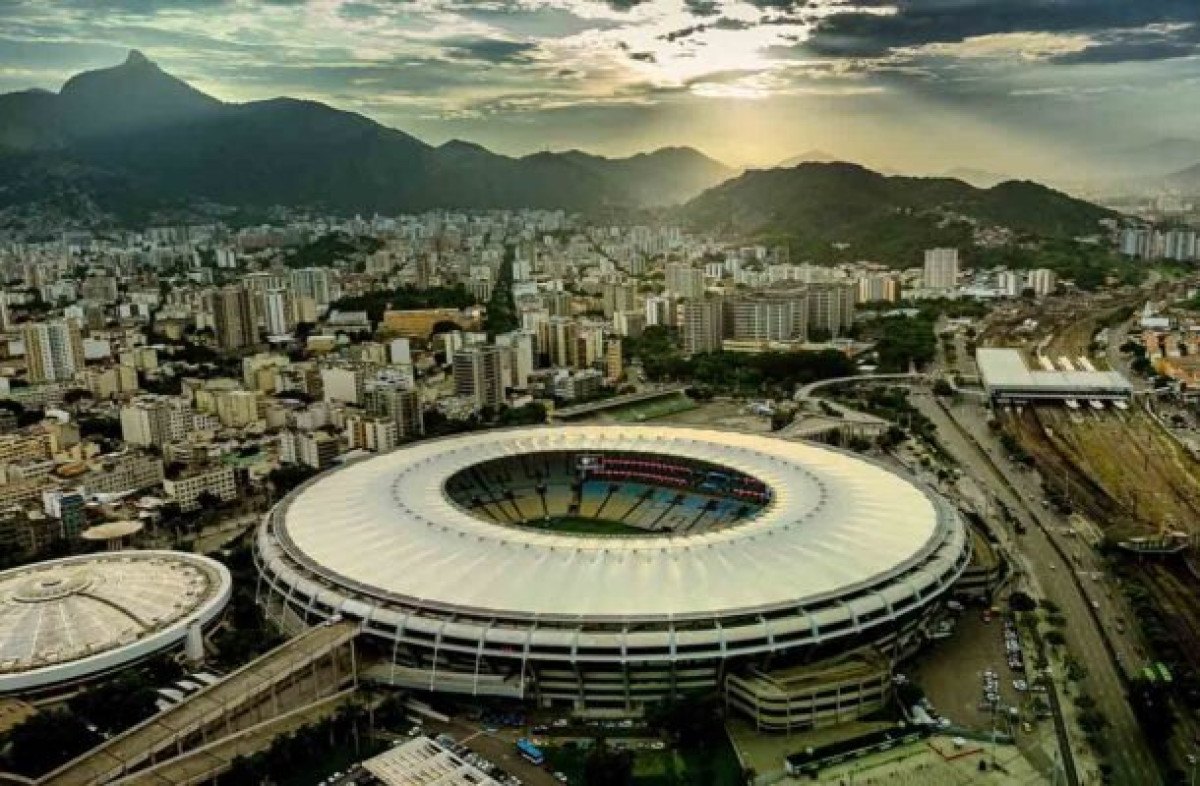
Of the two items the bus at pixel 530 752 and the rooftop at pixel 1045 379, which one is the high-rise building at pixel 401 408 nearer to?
the bus at pixel 530 752

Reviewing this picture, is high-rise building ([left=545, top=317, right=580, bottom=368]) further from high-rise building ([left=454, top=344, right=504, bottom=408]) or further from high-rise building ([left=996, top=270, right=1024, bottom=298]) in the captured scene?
high-rise building ([left=996, top=270, right=1024, bottom=298])

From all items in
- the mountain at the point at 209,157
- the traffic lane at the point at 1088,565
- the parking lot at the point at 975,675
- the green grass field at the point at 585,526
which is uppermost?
the mountain at the point at 209,157

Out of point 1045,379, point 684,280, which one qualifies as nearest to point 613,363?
point 1045,379

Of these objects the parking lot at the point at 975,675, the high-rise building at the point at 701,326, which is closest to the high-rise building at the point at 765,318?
the high-rise building at the point at 701,326

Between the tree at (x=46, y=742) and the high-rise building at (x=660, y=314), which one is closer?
the tree at (x=46, y=742)

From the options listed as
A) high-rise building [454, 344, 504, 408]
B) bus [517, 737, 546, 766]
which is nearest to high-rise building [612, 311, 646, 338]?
high-rise building [454, 344, 504, 408]
